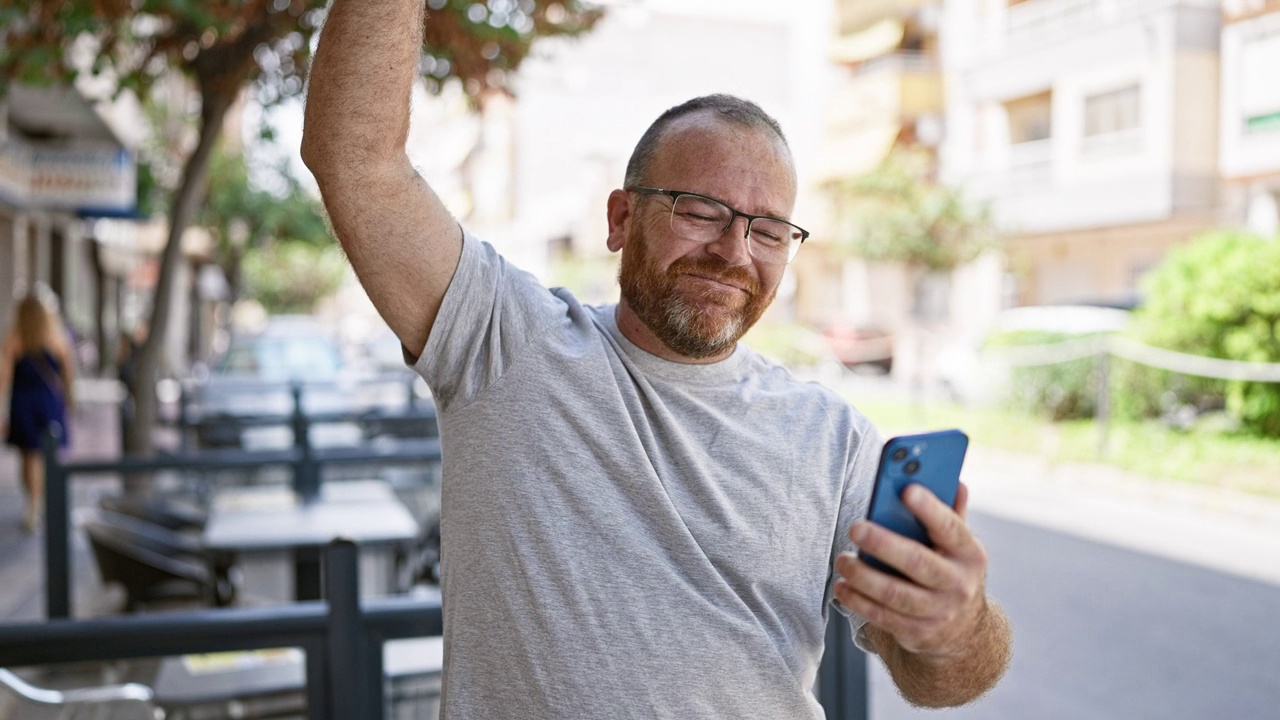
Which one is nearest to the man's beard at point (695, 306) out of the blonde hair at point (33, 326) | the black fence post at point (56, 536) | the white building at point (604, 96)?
the black fence post at point (56, 536)

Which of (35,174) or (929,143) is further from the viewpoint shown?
(929,143)

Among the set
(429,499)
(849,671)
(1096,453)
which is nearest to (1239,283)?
(1096,453)

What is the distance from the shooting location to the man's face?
6.51ft

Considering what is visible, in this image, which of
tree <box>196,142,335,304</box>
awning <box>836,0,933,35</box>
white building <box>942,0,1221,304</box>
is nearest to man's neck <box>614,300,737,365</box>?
white building <box>942,0,1221,304</box>

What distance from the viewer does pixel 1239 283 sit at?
41.0ft

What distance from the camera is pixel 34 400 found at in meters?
9.73

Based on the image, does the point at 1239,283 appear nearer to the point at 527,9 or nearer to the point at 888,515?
the point at 527,9

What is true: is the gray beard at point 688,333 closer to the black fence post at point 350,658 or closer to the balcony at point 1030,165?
the black fence post at point 350,658

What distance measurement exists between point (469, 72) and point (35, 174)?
11.0m

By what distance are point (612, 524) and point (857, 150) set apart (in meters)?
35.2

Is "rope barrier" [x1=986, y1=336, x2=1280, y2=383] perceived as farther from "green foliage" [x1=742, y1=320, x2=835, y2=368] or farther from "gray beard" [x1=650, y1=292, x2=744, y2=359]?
"gray beard" [x1=650, y1=292, x2=744, y2=359]

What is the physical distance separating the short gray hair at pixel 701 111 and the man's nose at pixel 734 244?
164mm

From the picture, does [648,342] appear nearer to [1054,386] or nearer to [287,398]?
[287,398]

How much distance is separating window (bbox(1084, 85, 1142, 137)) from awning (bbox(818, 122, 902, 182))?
6456mm
